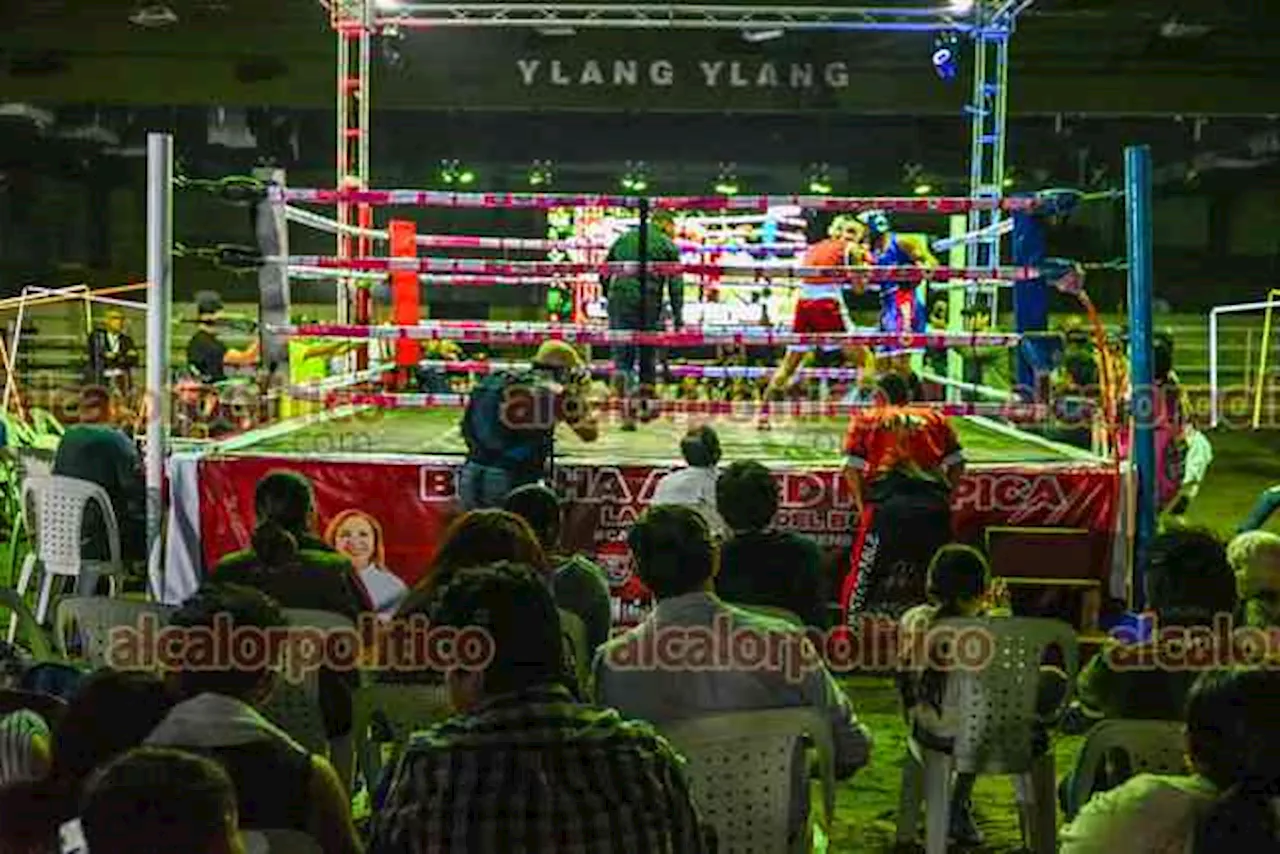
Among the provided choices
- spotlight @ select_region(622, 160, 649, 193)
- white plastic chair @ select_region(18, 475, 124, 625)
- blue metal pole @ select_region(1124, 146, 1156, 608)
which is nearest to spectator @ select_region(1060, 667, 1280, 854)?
blue metal pole @ select_region(1124, 146, 1156, 608)

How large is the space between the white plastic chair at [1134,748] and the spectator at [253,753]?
1.57 meters

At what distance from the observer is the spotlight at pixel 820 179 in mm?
19781

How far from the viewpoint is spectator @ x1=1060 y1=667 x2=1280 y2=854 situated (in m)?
2.29

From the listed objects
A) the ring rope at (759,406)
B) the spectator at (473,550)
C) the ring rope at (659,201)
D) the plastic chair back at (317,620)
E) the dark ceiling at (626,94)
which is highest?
the dark ceiling at (626,94)

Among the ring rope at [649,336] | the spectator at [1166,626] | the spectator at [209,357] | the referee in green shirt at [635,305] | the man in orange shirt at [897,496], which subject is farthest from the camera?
the spectator at [209,357]

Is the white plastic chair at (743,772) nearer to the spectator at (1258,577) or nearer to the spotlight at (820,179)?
the spectator at (1258,577)

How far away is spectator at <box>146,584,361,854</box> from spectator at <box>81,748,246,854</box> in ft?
1.75

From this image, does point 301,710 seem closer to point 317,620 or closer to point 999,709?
point 317,620

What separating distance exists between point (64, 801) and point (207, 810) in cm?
60

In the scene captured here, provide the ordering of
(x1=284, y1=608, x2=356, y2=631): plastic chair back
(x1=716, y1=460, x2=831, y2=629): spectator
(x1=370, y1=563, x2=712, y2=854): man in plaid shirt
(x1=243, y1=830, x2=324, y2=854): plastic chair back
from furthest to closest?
(x1=716, y1=460, x2=831, y2=629): spectator → (x1=284, y1=608, x2=356, y2=631): plastic chair back → (x1=243, y1=830, x2=324, y2=854): plastic chair back → (x1=370, y1=563, x2=712, y2=854): man in plaid shirt

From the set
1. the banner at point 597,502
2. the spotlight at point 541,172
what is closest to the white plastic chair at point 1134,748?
the banner at point 597,502

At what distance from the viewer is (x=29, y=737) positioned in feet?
8.25

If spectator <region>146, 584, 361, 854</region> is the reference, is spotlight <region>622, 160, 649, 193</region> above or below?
above

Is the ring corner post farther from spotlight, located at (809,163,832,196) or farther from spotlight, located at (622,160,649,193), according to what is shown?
spotlight, located at (809,163,832,196)
